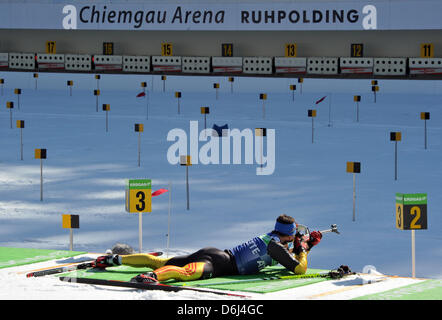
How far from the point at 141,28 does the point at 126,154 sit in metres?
7.53

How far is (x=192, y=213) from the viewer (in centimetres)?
1305

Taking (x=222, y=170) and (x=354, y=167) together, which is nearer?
(x=354, y=167)

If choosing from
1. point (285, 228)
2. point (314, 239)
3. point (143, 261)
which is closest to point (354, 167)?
point (314, 239)

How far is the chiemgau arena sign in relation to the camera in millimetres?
23172

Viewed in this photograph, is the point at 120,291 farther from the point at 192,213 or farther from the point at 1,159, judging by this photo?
the point at 1,159

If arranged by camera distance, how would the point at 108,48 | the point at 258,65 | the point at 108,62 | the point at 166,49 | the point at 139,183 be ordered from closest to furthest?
1. the point at 139,183
2. the point at 258,65
3. the point at 166,49
4. the point at 108,48
5. the point at 108,62

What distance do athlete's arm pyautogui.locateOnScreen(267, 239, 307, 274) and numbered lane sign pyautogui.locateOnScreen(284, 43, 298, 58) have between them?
1747cm

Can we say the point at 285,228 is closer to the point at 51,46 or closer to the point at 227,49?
the point at 227,49

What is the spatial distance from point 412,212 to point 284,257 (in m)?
1.38

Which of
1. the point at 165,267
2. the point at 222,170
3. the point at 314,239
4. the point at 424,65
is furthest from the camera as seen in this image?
the point at 424,65

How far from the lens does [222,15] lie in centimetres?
2473

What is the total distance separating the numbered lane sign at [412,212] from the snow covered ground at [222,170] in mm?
1427

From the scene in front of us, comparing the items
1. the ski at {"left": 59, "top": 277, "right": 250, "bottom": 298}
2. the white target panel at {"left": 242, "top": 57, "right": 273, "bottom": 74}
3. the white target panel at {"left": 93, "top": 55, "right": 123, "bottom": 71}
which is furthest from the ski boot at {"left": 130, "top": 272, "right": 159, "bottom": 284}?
the white target panel at {"left": 93, "top": 55, "right": 123, "bottom": 71}
